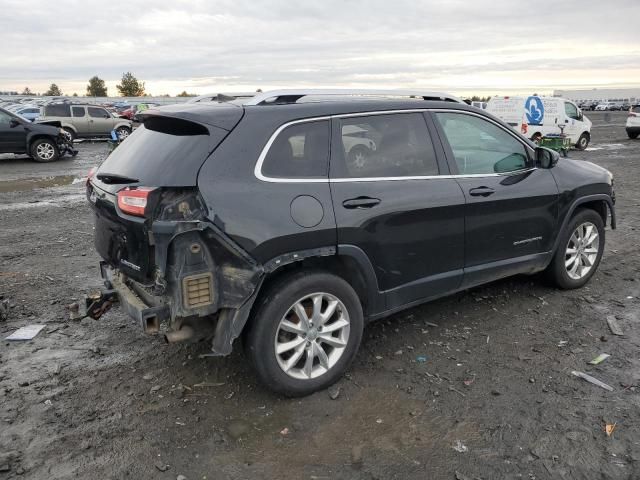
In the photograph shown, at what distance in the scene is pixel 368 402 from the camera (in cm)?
345

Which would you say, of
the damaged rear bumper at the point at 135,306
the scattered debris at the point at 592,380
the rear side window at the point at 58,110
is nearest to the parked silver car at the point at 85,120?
the rear side window at the point at 58,110

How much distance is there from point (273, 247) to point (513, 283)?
10.6ft

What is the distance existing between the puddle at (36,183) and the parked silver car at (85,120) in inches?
428

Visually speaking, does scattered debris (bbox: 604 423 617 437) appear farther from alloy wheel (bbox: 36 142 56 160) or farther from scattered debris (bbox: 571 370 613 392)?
alloy wheel (bbox: 36 142 56 160)

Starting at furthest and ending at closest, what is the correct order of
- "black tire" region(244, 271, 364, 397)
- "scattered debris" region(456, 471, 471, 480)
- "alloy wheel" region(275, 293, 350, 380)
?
"alloy wheel" region(275, 293, 350, 380) → "black tire" region(244, 271, 364, 397) → "scattered debris" region(456, 471, 471, 480)

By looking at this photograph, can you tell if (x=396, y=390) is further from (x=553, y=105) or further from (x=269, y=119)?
(x=553, y=105)

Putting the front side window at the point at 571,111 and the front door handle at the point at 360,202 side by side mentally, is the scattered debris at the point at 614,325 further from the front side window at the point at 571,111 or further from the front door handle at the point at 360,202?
the front side window at the point at 571,111

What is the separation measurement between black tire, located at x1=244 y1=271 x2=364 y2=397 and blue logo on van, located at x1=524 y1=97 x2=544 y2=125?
17.7 m

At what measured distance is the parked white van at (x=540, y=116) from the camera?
19.1 meters

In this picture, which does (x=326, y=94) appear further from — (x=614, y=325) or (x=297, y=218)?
(x=614, y=325)

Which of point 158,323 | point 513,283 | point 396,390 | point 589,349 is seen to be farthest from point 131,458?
point 513,283

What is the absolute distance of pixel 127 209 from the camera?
10.3 feet

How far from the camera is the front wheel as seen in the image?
20.4 m

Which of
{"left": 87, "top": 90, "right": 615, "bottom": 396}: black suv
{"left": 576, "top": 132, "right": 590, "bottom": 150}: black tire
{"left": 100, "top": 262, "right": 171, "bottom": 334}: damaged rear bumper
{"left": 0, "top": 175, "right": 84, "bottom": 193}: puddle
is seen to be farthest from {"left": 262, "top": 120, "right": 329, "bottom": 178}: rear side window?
{"left": 576, "top": 132, "right": 590, "bottom": 150}: black tire
